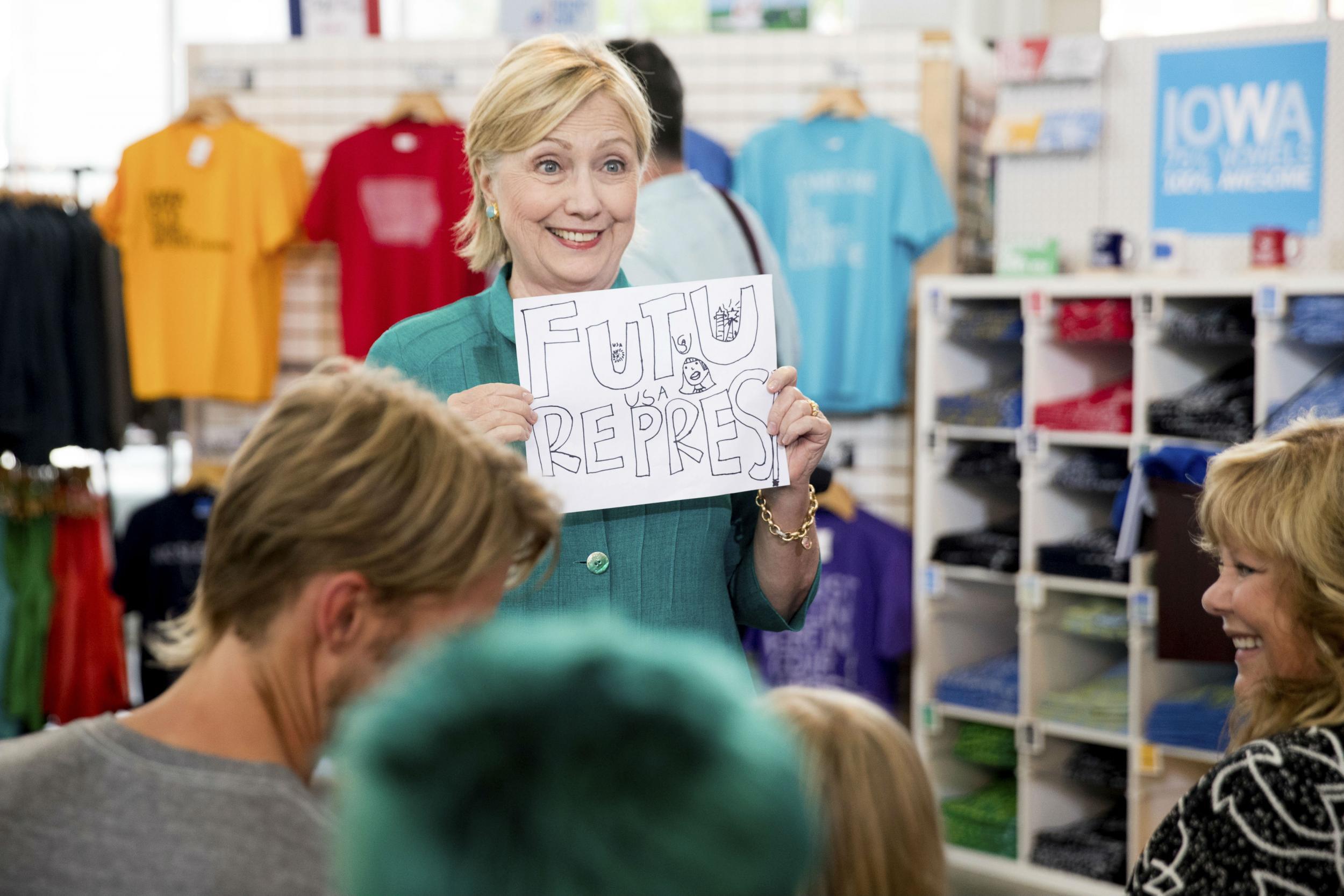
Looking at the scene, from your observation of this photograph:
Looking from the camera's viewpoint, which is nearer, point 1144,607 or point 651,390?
point 651,390

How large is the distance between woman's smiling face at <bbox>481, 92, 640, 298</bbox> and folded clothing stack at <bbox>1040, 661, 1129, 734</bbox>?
3124mm

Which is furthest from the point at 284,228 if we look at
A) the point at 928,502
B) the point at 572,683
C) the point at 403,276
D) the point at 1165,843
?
the point at 572,683

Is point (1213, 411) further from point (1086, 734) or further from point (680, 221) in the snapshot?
point (680, 221)

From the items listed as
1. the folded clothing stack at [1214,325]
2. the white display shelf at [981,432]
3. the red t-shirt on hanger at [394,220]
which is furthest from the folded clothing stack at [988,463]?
the red t-shirt on hanger at [394,220]

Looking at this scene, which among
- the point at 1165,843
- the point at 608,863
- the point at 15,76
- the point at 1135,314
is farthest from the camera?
the point at 15,76

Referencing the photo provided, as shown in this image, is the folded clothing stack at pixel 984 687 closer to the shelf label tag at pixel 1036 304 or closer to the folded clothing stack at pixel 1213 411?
the folded clothing stack at pixel 1213 411

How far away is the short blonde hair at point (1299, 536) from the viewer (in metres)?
1.78

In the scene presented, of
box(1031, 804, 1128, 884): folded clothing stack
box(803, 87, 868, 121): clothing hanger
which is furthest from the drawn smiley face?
box(803, 87, 868, 121): clothing hanger

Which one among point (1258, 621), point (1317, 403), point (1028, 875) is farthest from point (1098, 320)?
point (1258, 621)

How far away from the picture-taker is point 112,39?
25.5ft

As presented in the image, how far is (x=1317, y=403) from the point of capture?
12.8 ft

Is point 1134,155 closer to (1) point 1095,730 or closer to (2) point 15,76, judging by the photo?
(1) point 1095,730

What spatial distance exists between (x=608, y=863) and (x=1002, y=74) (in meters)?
4.68

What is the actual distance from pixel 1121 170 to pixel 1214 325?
2.71ft
